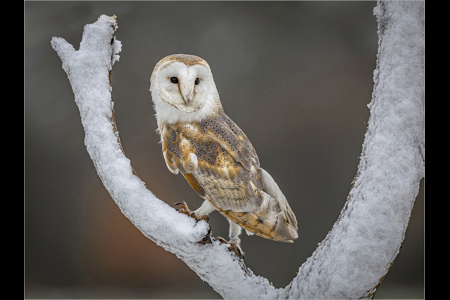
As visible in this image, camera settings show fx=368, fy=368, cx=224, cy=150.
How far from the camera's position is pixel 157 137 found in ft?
3.25

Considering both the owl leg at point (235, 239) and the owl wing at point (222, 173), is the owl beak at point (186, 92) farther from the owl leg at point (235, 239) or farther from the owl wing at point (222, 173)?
the owl leg at point (235, 239)

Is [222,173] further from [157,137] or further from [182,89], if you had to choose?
[157,137]

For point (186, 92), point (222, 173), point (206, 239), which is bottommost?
point (206, 239)

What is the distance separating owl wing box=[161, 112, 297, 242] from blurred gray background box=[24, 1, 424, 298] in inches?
9.4

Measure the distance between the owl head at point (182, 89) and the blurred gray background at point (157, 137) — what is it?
24 cm

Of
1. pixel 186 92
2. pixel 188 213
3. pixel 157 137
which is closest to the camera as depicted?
pixel 186 92

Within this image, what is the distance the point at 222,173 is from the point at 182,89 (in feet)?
0.60

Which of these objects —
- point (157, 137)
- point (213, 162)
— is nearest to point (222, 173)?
point (213, 162)

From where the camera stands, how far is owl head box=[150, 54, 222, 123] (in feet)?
2.22

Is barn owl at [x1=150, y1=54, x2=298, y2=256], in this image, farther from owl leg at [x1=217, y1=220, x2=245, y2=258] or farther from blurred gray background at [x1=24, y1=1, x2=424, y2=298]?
blurred gray background at [x1=24, y1=1, x2=424, y2=298]

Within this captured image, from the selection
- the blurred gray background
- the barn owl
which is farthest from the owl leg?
the blurred gray background

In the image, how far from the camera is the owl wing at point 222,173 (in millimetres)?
729

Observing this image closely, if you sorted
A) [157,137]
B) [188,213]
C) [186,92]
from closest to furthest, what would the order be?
[186,92] < [188,213] < [157,137]

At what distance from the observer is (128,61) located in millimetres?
984
